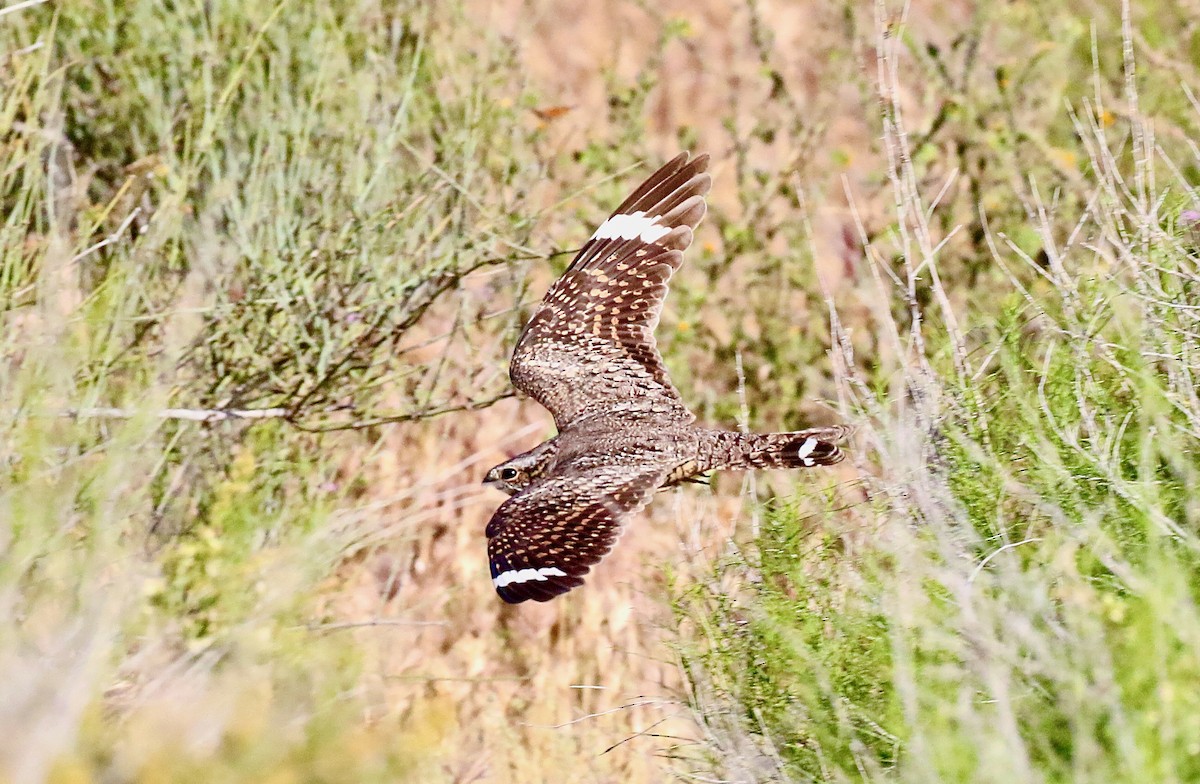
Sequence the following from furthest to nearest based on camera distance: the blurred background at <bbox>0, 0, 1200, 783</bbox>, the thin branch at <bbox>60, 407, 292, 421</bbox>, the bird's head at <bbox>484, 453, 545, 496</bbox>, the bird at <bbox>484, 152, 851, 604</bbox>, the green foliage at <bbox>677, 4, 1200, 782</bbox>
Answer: the bird's head at <bbox>484, 453, 545, 496</bbox>
the bird at <bbox>484, 152, 851, 604</bbox>
the thin branch at <bbox>60, 407, 292, 421</bbox>
the blurred background at <bbox>0, 0, 1200, 783</bbox>
the green foliage at <bbox>677, 4, 1200, 782</bbox>

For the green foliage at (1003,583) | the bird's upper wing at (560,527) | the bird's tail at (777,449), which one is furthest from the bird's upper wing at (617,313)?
the green foliage at (1003,583)

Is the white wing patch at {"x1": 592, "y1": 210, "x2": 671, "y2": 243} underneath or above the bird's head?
above

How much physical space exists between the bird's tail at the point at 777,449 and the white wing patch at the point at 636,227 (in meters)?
0.72

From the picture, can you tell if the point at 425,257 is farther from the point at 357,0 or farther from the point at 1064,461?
the point at 1064,461

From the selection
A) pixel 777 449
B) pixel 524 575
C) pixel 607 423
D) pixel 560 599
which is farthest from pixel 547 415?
pixel 524 575

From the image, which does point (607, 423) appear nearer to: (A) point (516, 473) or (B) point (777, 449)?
(A) point (516, 473)

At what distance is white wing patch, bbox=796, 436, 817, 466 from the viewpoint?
3389mm

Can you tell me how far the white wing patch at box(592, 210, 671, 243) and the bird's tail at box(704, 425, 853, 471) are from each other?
2.35 feet

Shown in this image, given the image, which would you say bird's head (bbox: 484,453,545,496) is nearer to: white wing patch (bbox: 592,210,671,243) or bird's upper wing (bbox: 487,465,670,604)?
bird's upper wing (bbox: 487,465,670,604)

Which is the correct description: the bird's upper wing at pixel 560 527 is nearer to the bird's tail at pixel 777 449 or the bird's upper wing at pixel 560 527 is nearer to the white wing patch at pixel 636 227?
the bird's tail at pixel 777 449

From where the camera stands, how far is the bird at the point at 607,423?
3320 mm

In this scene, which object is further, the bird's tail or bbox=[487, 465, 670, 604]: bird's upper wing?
the bird's tail

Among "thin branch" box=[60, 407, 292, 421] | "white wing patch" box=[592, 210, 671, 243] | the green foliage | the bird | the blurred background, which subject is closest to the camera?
the green foliage

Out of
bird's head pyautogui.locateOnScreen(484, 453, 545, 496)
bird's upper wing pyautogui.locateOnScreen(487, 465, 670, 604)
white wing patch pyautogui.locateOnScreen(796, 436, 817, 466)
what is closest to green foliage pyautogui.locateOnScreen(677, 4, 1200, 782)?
white wing patch pyautogui.locateOnScreen(796, 436, 817, 466)
